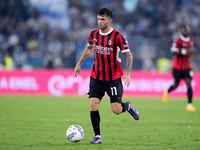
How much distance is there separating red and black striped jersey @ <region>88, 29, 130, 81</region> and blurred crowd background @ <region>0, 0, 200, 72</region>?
1421cm

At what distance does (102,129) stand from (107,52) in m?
2.36

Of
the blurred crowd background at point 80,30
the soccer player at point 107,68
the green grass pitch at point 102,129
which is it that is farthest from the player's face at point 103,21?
the blurred crowd background at point 80,30

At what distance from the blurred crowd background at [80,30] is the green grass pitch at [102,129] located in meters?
9.19

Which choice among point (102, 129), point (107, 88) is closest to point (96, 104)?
point (107, 88)

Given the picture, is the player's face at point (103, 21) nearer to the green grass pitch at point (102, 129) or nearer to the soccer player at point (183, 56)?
the green grass pitch at point (102, 129)

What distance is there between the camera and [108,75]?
6.98 meters

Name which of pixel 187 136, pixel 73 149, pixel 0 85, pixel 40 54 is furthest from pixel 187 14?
pixel 73 149

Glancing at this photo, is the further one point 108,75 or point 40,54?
point 40,54

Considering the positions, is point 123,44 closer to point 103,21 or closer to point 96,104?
point 103,21

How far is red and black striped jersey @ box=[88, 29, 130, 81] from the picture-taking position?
682cm

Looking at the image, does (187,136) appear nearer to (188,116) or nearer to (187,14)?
(188,116)

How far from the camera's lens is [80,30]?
25.0 meters

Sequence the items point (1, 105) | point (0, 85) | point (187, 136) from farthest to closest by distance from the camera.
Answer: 1. point (0, 85)
2. point (1, 105)
3. point (187, 136)

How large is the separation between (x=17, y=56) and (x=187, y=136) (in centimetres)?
1639
